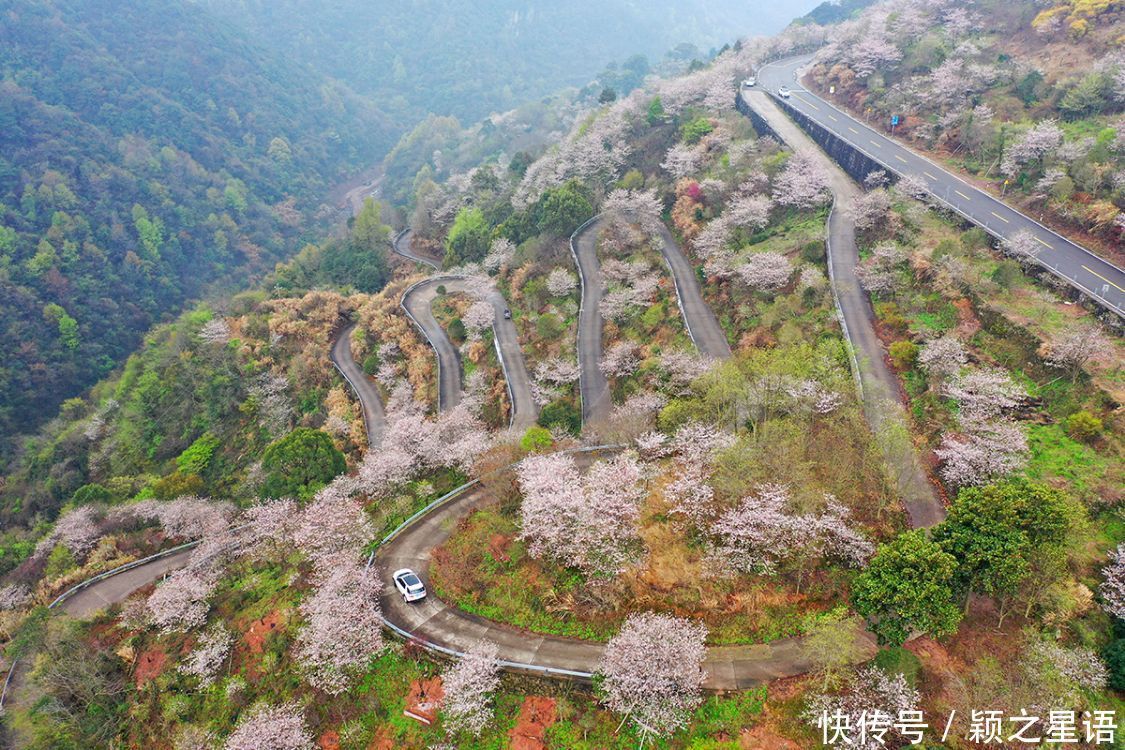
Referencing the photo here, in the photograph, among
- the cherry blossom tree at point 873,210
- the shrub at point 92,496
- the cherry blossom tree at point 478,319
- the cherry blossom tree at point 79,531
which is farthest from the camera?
the cherry blossom tree at point 478,319

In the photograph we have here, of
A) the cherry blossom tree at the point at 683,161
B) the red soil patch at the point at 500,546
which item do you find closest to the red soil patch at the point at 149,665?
the red soil patch at the point at 500,546

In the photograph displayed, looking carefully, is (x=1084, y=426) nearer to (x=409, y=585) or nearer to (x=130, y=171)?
(x=409, y=585)

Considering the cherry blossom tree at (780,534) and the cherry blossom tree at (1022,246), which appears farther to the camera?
the cherry blossom tree at (1022,246)

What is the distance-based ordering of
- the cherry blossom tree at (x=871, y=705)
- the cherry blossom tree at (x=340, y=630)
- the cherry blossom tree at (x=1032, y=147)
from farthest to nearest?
the cherry blossom tree at (x=1032, y=147), the cherry blossom tree at (x=340, y=630), the cherry blossom tree at (x=871, y=705)

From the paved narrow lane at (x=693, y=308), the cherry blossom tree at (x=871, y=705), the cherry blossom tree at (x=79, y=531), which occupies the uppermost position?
the paved narrow lane at (x=693, y=308)

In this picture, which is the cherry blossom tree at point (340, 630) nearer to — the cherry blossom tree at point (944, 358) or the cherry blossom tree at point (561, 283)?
the cherry blossom tree at point (944, 358)

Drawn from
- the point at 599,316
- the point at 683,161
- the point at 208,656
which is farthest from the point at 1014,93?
the point at 208,656

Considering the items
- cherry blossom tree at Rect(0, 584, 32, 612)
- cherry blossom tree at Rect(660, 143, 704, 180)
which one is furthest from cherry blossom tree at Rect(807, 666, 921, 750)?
cherry blossom tree at Rect(660, 143, 704, 180)
